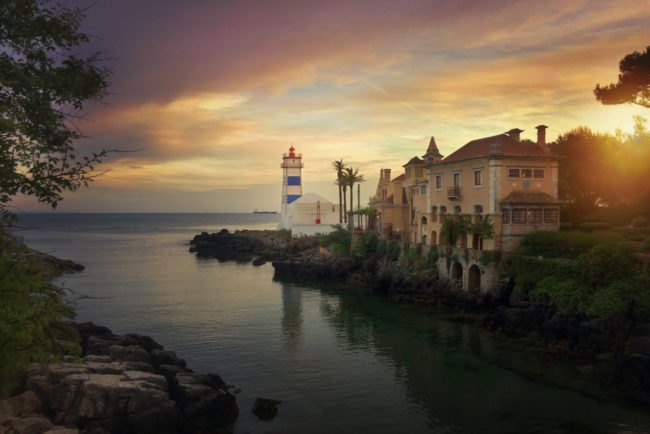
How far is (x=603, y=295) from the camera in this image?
2800 centimetres

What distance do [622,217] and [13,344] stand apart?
166 ft

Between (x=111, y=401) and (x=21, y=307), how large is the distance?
7.19m

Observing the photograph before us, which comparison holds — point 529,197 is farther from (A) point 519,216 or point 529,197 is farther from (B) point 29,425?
(B) point 29,425

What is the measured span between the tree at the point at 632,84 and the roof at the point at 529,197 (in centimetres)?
881

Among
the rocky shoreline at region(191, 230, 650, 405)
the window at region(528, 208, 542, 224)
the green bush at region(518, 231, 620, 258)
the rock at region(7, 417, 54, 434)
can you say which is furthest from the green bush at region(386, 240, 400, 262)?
the rock at region(7, 417, 54, 434)

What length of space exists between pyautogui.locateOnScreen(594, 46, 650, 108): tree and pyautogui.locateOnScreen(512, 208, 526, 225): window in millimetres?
10986

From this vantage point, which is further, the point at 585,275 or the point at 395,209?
the point at 395,209

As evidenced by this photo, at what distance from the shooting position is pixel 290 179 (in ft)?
332

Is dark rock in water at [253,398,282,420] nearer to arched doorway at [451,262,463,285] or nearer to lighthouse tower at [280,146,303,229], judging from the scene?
arched doorway at [451,262,463,285]

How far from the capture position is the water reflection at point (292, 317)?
31384 millimetres

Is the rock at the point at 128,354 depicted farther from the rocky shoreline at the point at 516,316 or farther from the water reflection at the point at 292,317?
the rocky shoreline at the point at 516,316

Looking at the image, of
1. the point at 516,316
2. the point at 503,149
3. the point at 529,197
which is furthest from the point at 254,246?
the point at 516,316

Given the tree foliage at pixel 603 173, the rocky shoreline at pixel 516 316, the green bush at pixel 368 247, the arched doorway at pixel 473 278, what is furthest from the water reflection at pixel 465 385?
the tree foliage at pixel 603 173

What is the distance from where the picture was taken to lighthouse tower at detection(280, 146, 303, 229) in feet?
326
